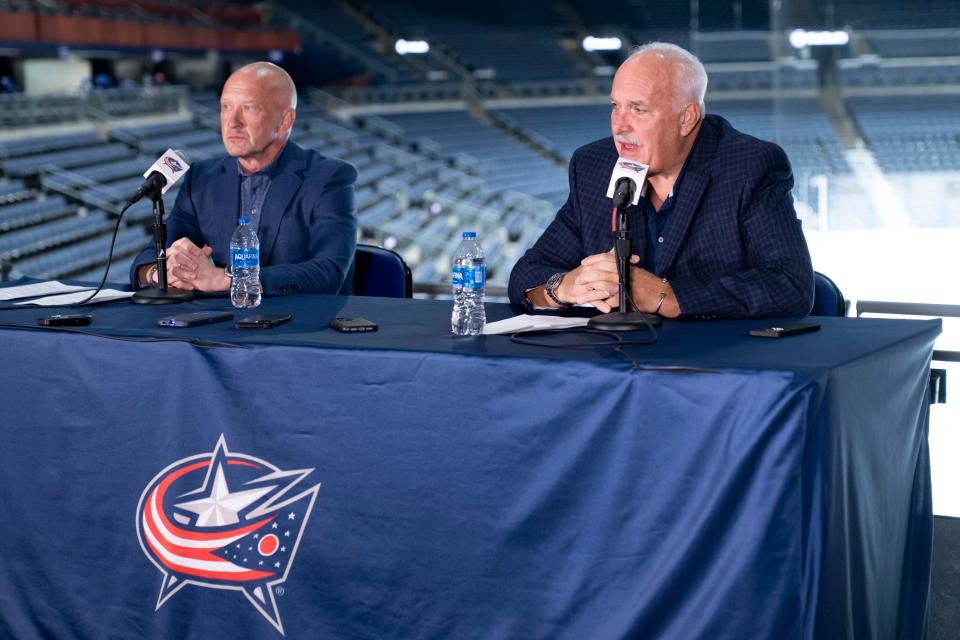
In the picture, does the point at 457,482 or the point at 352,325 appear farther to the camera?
the point at 352,325

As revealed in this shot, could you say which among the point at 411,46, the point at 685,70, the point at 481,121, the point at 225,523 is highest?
the point at 411,46

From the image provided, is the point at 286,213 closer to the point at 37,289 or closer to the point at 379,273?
the point at 379,273

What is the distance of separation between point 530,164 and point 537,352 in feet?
51.4

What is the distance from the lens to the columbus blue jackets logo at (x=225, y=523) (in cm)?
175

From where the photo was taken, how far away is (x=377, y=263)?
2932mm

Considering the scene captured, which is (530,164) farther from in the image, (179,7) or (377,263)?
(377,263)

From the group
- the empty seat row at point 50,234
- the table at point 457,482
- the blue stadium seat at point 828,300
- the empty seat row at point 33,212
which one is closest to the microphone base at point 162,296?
the table at point 457,482

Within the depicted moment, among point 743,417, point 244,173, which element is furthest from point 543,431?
point 244,173

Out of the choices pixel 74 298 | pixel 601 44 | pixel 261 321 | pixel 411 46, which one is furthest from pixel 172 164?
pixel 411 46

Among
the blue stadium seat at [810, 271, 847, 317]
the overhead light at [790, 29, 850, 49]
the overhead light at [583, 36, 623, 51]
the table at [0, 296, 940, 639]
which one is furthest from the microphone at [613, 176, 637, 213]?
the overhead light at [583, 36, 623, 51]

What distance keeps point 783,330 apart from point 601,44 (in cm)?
1710

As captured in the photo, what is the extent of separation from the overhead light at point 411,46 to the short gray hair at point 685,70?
19964mm

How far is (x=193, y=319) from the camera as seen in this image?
6.56 feet

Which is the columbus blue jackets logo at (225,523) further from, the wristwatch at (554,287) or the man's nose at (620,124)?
the man's nose at (620,124)
